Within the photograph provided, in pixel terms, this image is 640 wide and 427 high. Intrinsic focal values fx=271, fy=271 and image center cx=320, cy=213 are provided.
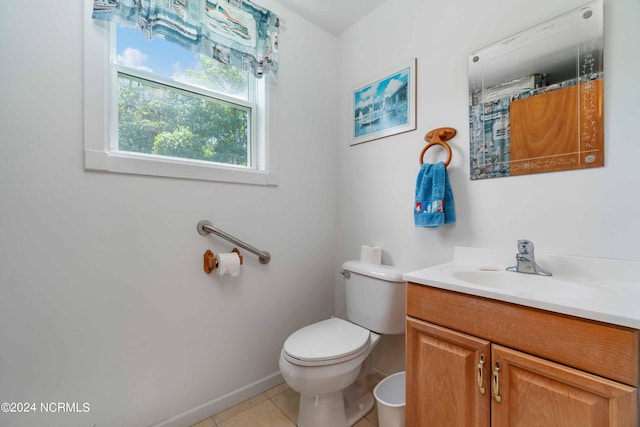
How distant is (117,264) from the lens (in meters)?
1.22

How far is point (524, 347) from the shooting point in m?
0.81

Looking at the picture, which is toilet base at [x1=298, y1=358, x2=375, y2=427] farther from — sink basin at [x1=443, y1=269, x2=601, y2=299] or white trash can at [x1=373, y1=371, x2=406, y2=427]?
sink basin at [x1=443, y1=269, x2=601, y2=299]

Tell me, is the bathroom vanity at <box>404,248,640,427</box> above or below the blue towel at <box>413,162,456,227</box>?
below

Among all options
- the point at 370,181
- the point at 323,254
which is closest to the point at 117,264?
the point at 323,254

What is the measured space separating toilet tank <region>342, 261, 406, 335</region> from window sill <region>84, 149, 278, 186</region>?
31.2 inches

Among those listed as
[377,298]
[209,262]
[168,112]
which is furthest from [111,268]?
[377,298]

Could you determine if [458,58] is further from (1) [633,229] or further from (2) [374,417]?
(2) [374,417]

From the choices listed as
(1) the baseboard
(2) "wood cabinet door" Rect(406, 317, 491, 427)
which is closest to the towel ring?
(2) "wood cabinet door" Rect(406, 317, 491, 427)

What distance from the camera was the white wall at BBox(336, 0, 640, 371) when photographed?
3.26 feet

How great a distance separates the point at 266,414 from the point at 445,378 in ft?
3.32

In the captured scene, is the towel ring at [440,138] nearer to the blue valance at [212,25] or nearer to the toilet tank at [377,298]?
the toilet tank at [377,298]

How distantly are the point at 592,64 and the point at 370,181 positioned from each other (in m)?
1.11

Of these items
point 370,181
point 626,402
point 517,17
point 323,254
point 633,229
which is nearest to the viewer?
point 626,402

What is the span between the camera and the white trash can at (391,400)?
3.95ft
